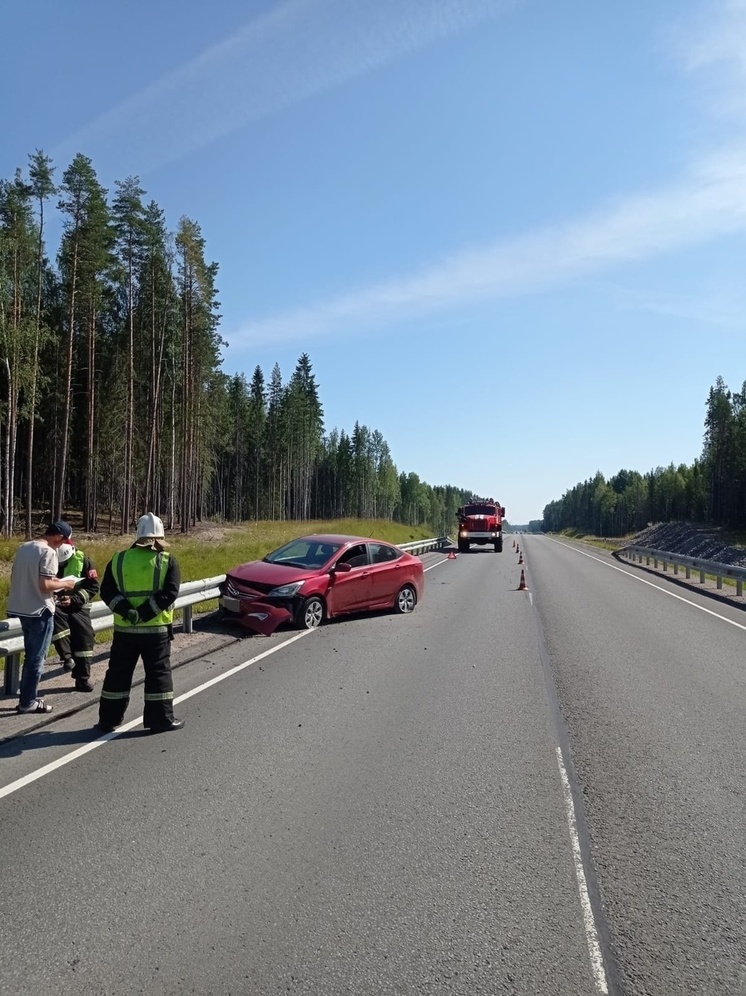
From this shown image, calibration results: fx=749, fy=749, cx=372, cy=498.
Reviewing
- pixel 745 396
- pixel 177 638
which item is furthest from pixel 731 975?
pixel 745 396

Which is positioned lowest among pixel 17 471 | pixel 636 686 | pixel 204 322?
pixel 636 686

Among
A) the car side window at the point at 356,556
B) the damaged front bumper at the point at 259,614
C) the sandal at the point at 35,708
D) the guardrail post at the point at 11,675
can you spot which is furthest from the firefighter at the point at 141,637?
the car side window at the point at 356,556

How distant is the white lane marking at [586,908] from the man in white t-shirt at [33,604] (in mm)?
4970

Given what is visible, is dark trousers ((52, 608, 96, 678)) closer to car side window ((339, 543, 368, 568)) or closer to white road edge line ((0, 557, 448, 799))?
white road edge line ((0, 557, 448, 799))

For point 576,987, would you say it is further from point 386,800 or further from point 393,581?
point 393,581

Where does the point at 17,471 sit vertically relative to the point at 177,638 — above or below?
above

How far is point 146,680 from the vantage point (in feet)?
21.8

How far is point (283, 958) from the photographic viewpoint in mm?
3219

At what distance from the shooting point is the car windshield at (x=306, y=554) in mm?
13273

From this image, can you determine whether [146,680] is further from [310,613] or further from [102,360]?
[102,360]

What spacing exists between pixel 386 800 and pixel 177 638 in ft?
22.9

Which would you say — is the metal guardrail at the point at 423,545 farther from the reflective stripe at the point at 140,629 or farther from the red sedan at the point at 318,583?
the reflective stripe at the point at 140,629

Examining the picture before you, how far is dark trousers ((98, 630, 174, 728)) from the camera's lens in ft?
21.7

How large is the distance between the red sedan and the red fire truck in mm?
28893
